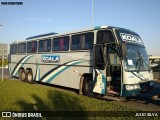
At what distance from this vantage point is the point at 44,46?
17531 millimetres

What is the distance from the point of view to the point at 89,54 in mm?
12766

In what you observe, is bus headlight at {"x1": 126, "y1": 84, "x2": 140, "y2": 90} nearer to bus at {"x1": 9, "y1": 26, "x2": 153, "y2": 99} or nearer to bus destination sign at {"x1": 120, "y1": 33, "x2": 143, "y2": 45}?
bus at {"x1": 9, "y1": 26, "x2": 153, "y2": 99}

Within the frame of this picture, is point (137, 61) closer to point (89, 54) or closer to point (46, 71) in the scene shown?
point (89, 54)

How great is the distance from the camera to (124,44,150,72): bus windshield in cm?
1102

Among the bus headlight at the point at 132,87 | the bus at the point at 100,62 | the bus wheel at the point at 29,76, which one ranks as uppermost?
the bus at the point at 100,62

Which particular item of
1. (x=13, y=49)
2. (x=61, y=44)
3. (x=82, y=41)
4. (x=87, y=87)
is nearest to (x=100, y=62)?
(x=87, y=87)

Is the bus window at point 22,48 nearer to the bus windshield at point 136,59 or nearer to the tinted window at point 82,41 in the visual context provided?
the tinted window at point 82,41

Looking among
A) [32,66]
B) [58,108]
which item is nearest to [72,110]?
[58,108]

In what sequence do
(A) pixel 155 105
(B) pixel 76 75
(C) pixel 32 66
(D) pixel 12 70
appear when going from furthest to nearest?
(D) pixel 12 70 < (C) pixel 32 66 < (B) pixel 76 75 < (A) pixel 155 105

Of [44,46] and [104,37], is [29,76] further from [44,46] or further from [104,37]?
[104,37]

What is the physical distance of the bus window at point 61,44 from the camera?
1497 cm

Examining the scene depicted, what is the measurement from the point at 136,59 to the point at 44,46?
806cm

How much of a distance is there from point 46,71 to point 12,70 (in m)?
7.34

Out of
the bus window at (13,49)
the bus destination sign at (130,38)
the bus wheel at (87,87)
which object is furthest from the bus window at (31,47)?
the bus destination sign at (130,38)
